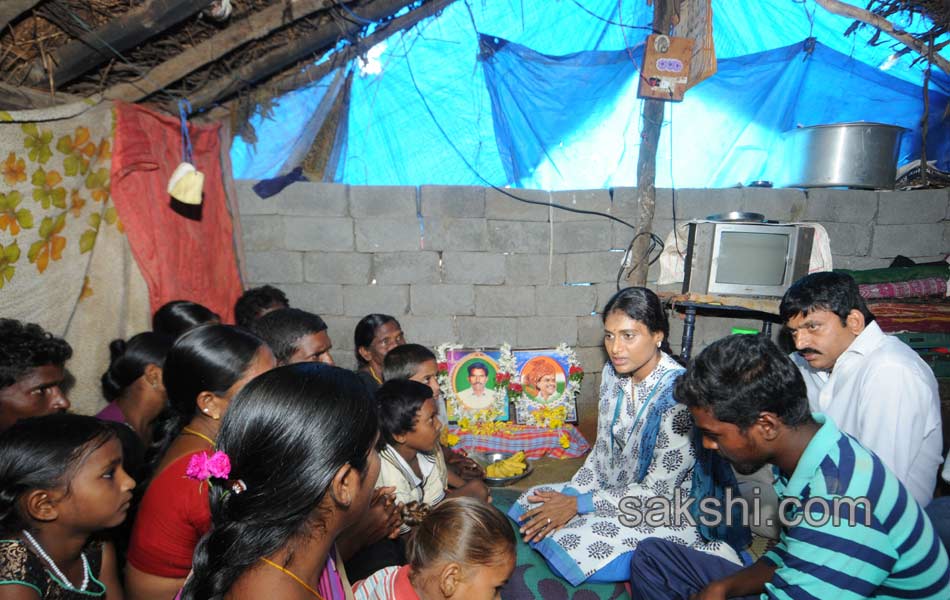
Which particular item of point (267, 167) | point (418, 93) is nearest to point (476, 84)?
point (418, 93)

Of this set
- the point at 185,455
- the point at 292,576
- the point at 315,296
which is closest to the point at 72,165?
the point at 315,296

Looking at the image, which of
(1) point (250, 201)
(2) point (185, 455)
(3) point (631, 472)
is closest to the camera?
(2) point (185, 455)

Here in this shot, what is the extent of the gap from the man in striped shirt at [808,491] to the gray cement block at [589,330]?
11.2 feet

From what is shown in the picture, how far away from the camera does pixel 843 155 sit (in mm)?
4883

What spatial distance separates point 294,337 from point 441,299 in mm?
2457

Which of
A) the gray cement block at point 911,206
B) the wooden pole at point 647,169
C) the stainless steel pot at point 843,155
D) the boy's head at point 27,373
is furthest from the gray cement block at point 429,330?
the gray cement block at point 911,206

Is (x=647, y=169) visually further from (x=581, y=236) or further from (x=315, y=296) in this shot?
(x=315, y=296)

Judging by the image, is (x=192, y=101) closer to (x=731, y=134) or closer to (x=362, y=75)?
(x=362, y=75)

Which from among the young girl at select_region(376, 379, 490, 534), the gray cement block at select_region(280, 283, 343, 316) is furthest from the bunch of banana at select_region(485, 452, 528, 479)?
the gray cement block at select_region(280, 283, 343, 316)

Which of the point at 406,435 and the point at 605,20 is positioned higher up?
the point at 605,20

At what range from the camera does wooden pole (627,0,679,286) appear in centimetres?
473

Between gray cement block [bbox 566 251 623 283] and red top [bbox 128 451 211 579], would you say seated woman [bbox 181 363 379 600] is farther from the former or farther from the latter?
gray cement block [bbox 566 251 623 283]

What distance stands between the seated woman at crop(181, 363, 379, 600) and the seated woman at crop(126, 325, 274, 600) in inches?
19.5

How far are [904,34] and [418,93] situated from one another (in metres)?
4.09
